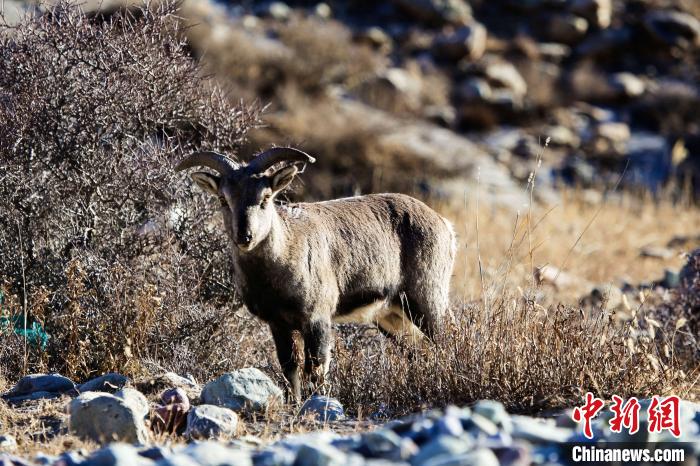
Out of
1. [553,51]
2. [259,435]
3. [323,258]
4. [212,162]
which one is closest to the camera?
[259,435]

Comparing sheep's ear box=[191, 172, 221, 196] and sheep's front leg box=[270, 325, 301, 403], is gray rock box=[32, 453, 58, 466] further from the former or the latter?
sheep's ear box=[191, 172, 221, 196]

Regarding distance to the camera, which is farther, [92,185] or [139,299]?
[92,185]

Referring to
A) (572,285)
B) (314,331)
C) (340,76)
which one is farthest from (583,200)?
(314,331)

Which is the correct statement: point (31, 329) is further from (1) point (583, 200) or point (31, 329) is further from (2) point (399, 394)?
(1) point (583, 200)

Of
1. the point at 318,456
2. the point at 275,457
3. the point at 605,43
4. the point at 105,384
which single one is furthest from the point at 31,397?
the point at 605,43

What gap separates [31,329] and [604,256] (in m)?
10.4

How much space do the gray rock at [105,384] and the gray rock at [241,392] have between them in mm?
707

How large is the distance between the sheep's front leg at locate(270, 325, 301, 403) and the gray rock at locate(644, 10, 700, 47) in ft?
80.4

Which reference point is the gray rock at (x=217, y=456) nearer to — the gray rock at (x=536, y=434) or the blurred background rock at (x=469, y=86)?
the gray rock at (x=536, y=434)

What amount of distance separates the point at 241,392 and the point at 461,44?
22.2 m

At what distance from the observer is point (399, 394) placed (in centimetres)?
728

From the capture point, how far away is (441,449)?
4699 millimetres

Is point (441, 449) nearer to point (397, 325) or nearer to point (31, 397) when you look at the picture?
point (31, 397)

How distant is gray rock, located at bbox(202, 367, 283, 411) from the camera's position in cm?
694
